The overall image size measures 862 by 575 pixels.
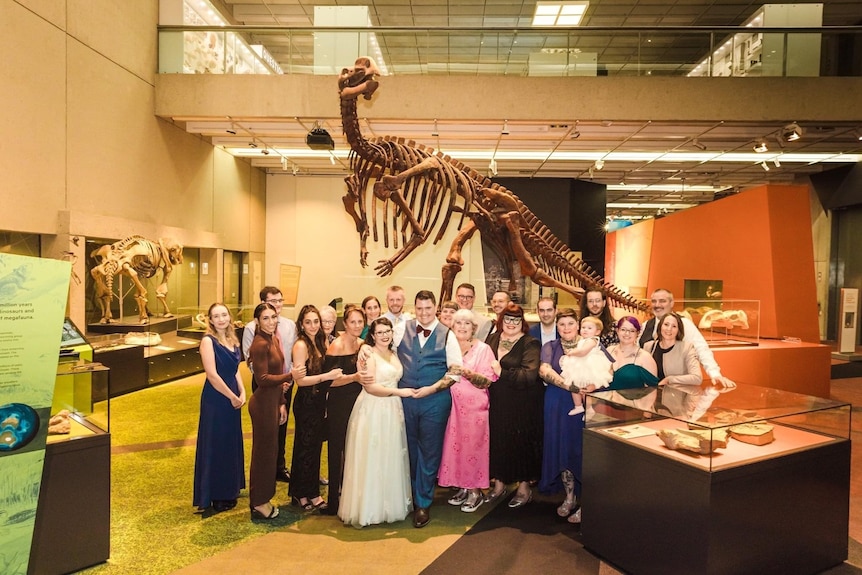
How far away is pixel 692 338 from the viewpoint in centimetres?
424

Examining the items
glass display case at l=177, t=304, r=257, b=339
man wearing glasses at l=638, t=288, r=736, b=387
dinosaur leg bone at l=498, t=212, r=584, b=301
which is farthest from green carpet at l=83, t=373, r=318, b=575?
dinosaur leg bone at l=498, t=212, r=584, b=301

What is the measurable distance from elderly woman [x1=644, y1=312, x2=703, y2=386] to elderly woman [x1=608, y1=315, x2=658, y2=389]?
21 cm

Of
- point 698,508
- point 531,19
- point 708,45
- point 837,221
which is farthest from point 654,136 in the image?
point 698,508

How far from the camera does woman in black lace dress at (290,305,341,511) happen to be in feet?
13.0

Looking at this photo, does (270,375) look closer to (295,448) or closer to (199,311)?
(295,448)

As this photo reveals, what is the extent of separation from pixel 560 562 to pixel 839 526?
1745 millimetres

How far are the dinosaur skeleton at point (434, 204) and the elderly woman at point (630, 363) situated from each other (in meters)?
2.61

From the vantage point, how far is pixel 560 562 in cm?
340

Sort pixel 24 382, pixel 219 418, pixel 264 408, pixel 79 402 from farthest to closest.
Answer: pixel 219 418, pixel 264 408, pixel 79 402, pixel 24 382

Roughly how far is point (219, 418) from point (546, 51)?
7.89m

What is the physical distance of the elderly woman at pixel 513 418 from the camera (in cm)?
408

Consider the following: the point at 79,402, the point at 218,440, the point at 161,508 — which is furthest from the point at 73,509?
the point at 161,508

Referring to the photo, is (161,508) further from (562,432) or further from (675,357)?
(675,357)

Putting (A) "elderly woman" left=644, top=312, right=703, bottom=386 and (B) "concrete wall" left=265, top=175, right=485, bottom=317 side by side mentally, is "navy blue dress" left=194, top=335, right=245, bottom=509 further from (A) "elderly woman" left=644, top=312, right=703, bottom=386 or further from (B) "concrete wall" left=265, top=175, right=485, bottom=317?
(B) "concrete wall" left=265, top=175, right=485, bottom=317
